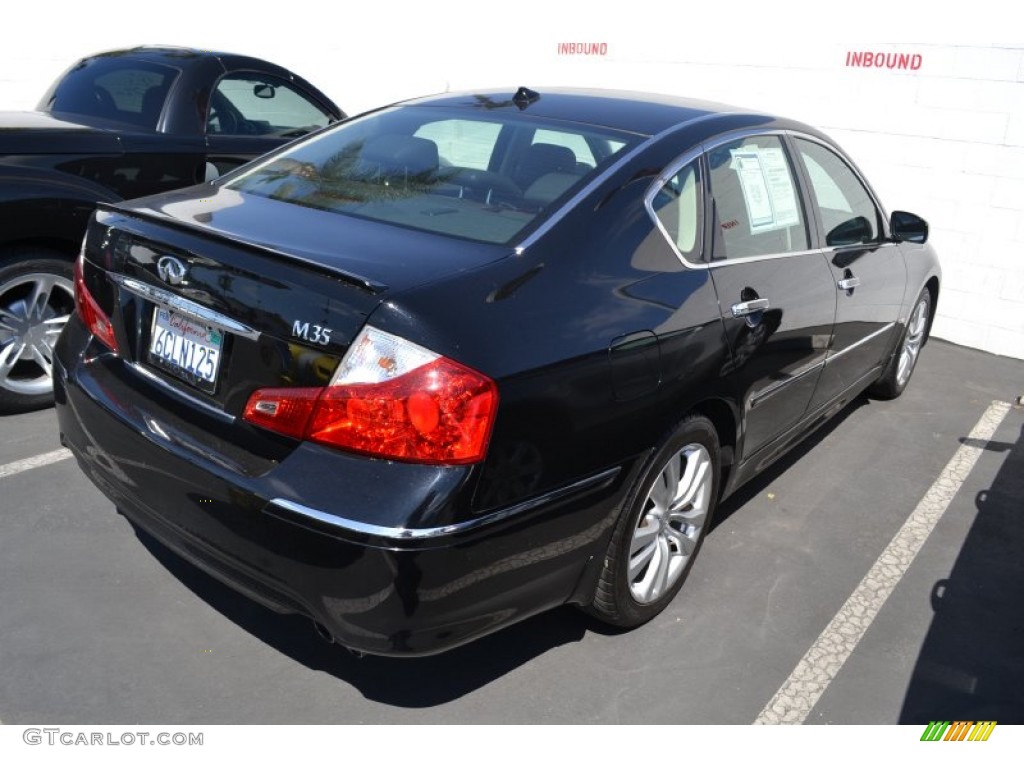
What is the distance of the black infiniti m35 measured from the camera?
242cm

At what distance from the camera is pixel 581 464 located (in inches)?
108

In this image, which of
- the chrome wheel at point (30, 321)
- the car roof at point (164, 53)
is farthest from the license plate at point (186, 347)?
the car roof at point (164, 53)

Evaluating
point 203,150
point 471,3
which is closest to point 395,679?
point 203,150

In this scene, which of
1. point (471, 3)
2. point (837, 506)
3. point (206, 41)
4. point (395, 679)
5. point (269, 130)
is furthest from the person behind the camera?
point (206, 41)

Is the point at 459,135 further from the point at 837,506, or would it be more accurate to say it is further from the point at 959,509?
the point at 959,509

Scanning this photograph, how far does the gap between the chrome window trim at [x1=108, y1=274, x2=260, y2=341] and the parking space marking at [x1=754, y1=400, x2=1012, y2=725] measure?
6.26ft

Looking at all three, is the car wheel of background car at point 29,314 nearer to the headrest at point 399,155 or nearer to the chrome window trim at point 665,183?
the headrest at point 399,155

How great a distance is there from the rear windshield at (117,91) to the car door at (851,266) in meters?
3.38

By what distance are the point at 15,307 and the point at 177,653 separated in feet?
7.87

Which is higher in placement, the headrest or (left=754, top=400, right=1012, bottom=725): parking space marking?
the headrest

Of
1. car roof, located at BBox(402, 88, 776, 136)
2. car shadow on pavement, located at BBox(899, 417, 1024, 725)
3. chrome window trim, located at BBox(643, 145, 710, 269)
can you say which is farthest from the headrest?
car shadow on pavement, located at BBox(899, 417, 1024, 725)

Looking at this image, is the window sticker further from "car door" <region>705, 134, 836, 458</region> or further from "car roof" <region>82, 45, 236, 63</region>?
"car roof" <region>82, 45, 236, 63</region>

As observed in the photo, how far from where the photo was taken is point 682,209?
3316 millimetres

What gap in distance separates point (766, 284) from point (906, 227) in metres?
1.84
